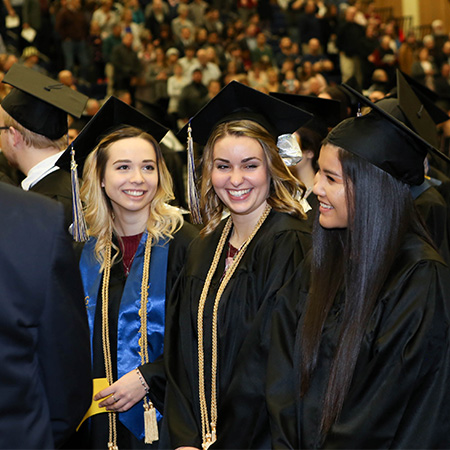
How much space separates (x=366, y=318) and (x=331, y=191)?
1.62 feet

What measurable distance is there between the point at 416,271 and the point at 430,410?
0.47 m

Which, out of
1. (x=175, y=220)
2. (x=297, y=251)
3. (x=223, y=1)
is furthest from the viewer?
(x=223, y=1)

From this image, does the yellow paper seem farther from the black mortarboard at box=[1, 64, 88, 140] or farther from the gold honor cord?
the black mortarboard at box=[1, 64, 88, 140]

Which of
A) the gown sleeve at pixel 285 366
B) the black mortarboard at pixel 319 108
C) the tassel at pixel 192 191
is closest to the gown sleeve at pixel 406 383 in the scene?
the gown sleeve at pixel 285 366

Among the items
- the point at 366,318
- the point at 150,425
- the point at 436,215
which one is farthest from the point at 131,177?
the point at 436,215

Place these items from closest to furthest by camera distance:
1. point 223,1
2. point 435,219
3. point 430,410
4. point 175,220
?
point 430,410 < point 175,220 < point 435,219 < point 223,1

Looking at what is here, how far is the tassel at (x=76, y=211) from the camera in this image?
3500mm

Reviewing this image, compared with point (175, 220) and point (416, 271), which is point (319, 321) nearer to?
point (416, 271)

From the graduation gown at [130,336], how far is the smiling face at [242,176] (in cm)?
47

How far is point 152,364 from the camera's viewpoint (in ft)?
10.3

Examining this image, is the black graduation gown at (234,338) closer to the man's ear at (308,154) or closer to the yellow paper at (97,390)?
the yellow paper at (97,390)

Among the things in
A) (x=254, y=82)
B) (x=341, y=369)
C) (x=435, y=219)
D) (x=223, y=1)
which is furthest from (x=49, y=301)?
(x=223, y=1)

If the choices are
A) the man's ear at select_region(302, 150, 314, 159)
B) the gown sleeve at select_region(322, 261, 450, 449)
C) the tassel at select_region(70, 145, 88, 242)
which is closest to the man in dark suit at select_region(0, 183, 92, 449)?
the gown sleeve at select_region(322, 261, 450, 449)

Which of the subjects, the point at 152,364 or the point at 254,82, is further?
the point at 254,82
